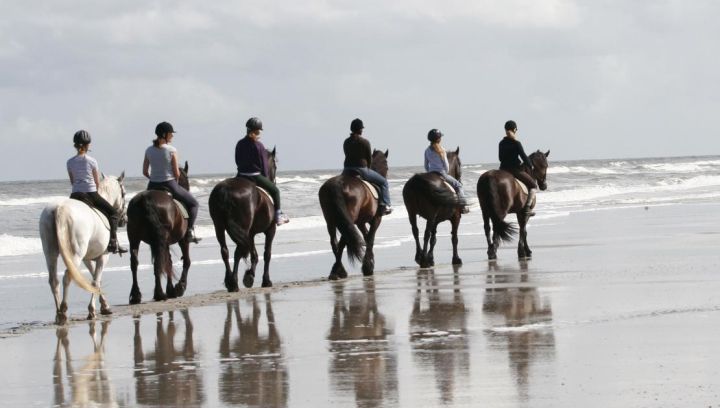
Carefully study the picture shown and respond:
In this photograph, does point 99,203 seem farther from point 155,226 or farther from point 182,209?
point 182,209

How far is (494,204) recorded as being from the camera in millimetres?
18938

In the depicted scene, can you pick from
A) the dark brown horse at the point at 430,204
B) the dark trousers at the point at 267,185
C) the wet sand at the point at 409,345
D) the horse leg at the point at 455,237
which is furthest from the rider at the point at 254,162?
the horse leg at the point at 455,237

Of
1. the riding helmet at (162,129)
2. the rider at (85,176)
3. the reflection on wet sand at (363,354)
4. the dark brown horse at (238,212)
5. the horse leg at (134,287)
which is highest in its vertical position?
the riding helmet at (162,129)

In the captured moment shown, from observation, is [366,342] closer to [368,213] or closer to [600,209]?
[368,213]

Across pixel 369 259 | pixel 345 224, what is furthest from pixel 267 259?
pixel 369 259

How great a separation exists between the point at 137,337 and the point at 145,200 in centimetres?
352

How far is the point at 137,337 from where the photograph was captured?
10984 millimetres

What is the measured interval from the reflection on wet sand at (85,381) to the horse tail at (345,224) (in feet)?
20.5

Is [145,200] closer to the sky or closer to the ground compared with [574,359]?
closer to the sky

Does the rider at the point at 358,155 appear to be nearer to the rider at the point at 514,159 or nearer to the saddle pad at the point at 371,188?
the saddle pad at the point at 371,188

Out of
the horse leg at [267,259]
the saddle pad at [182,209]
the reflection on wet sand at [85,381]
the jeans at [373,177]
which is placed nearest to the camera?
the reflection on wet sand at [85,381]

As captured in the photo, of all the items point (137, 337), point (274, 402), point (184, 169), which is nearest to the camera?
point (274, 402)

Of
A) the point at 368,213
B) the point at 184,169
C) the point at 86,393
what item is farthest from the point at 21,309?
the point at 86,393

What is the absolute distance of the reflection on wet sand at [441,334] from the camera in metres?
8.23
